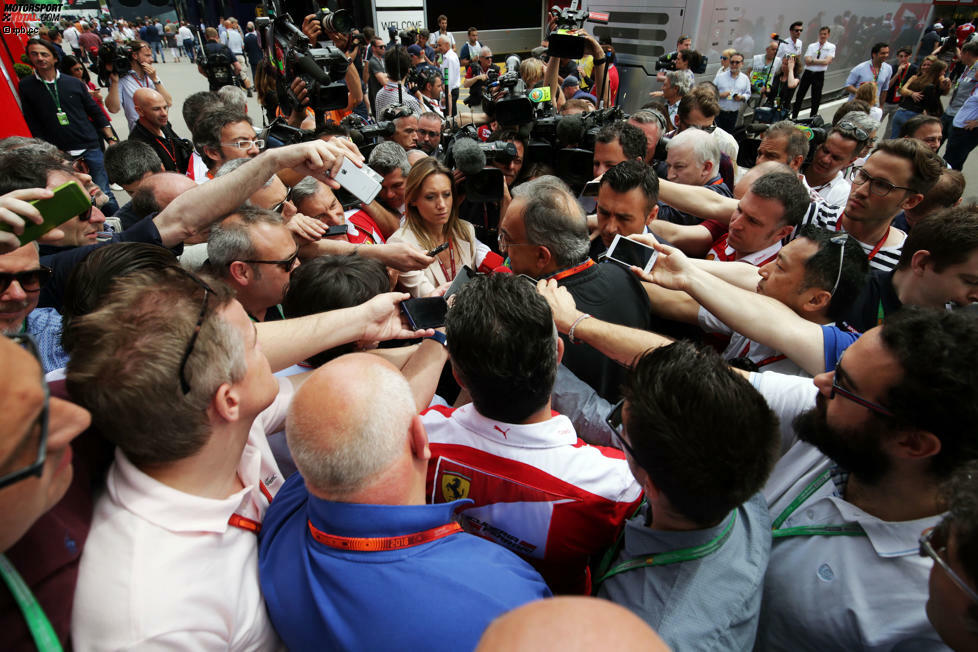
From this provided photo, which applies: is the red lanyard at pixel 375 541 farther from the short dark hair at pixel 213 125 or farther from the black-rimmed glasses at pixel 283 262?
the short dark hair at pixel 213 125

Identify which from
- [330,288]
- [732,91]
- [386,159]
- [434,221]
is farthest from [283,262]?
[732,91]

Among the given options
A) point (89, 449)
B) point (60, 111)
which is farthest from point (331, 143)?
point (60, 111)

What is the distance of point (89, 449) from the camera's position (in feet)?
3.57

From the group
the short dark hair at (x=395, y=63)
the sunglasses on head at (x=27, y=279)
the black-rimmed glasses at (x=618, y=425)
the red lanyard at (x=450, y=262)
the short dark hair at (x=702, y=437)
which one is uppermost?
the short dark hair at (x=395, y=63)

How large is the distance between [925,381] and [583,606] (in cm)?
115

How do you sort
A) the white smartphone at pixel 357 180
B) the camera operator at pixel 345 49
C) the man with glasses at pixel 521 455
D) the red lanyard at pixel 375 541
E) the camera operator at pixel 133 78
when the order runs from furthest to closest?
1. the camera operator at pixel 133 78
2. the camera operator at pixel 345 49
3. the white smartphone at pixel 357 180
4. the man with glasses at pixel 521 455
5. the red lanyard at pixel 375 541

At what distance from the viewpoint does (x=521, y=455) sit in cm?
142

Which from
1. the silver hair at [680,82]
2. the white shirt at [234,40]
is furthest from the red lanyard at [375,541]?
the white shirt at [234,40]

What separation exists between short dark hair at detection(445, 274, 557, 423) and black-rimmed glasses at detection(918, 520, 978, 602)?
2.90 feet

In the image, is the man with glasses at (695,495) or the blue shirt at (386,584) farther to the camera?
the man with glasses at (695,495)

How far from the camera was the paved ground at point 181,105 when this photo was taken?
789 cm

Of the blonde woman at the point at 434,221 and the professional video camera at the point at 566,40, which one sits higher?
the professional video camera at the point at 566,40

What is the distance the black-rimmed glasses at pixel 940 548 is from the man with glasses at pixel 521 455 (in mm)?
658

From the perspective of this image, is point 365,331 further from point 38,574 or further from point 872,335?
point 872,335
